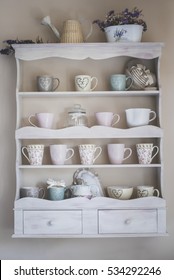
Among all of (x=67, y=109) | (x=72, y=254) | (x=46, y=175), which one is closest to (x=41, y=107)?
(x=67, y=109)

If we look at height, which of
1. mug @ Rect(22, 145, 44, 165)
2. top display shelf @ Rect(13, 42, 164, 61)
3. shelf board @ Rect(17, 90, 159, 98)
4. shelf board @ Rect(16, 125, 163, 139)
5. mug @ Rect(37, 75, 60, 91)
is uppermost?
top display shelf @ Rect(13, 42, 164, 61)

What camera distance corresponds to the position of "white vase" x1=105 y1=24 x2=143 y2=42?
103 inches

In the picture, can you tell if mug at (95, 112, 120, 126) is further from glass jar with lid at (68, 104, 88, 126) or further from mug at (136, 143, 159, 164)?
mug at (136, 143, 159, 164)

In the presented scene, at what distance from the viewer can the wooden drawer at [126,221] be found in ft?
8.46

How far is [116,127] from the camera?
2.80 meters

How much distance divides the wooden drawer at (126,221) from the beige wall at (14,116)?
244 mm

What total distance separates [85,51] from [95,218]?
0.97m

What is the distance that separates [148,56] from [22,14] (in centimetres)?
85

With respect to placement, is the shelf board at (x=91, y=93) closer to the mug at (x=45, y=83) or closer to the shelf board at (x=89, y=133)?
the mug at (x=45, y=83)

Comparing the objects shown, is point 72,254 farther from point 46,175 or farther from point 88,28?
point 88,28

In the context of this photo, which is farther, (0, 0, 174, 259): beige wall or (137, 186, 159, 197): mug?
(0, 0, 174, 259): beige wall

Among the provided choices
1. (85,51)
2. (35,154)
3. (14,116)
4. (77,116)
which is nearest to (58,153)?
(35,154)

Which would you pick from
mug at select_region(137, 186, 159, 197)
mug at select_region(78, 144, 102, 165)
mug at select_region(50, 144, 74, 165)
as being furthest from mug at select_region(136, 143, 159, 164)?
mug at select_region(50, 144, 74, 165)

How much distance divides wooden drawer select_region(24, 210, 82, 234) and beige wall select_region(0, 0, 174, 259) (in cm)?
25
